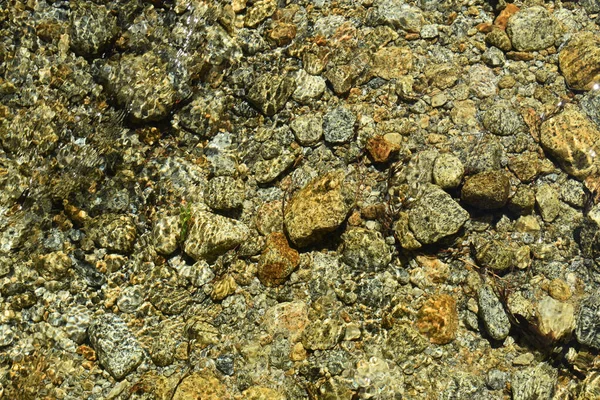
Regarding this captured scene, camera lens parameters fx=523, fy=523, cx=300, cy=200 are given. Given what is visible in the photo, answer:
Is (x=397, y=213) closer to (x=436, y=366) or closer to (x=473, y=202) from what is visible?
(x=473, y=202)

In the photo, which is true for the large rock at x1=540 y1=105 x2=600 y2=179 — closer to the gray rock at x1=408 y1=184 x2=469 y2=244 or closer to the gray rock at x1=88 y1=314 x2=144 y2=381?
the gray rock at x1=408 y1=184 x2=469 y2=244

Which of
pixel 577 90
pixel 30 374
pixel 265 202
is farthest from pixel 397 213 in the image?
pixel 30 374

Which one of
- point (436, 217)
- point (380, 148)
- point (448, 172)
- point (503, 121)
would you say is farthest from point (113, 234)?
point (503, 121)

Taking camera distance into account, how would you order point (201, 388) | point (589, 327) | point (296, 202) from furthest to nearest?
A: point (296, 202), point (589, 327), point (201, 388)

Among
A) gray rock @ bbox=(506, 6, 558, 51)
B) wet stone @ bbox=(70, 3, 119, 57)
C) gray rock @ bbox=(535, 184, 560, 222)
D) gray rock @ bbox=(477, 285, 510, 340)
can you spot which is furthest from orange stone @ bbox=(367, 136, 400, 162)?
wet stone @ bbox=(70, 3, 119, 57)

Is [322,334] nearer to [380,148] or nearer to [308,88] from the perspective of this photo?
[380,148]

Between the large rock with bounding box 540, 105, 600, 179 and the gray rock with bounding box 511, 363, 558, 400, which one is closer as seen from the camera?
the gray rock with bounding box 511, 363, 558, 400

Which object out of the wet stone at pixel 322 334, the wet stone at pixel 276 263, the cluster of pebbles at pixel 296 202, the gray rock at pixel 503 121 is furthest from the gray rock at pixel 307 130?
the wet stone at pixel 322 334
